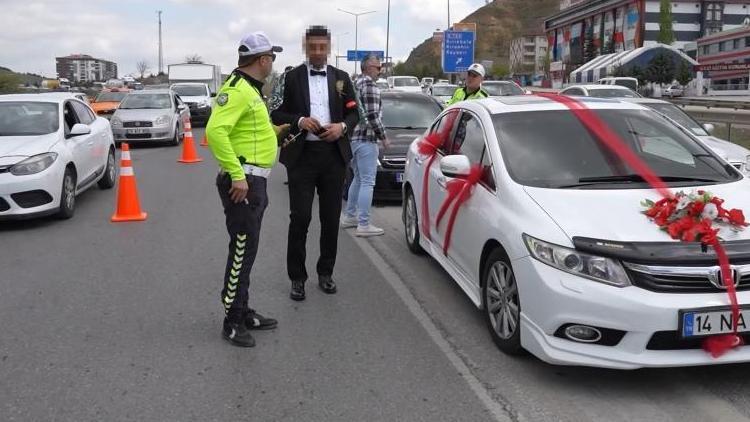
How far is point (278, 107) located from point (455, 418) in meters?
2.78

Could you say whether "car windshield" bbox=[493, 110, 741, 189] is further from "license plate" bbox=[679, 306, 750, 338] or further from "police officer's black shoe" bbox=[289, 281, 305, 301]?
"police officer's black shoe" bbox=[289, 281, 305, 301]

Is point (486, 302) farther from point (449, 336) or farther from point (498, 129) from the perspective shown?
point (498, 129)

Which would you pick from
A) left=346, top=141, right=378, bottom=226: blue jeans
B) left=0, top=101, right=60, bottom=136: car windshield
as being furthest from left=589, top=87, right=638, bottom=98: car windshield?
left=0, top=101, right=60, bottom=136: car windshield

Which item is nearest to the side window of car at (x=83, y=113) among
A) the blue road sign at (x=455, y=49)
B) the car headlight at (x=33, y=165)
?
the car headlight at (x=33, y=165)

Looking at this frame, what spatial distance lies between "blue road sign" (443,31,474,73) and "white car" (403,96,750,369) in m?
29.4

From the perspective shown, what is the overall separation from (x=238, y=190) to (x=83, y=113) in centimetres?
754

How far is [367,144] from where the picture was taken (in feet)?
25.4

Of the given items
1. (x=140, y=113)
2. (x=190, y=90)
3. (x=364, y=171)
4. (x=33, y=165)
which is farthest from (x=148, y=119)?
(x=364, y=171)

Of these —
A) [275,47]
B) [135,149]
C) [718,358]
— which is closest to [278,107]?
[275,47]

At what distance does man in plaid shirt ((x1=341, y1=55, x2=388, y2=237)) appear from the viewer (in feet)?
25.1

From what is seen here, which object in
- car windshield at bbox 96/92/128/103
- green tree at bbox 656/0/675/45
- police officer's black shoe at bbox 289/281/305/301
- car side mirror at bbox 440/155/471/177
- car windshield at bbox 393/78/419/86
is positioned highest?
green tree at bbox 656/0/675/45

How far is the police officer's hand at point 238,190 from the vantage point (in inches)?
166

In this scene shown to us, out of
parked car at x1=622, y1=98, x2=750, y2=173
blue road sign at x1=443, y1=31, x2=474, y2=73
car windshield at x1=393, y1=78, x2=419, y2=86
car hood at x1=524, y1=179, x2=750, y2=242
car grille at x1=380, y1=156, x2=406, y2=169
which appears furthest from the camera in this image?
car windshield at x1=393, y1=78, x2=419, y2=86

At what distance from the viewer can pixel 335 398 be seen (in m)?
3.74
